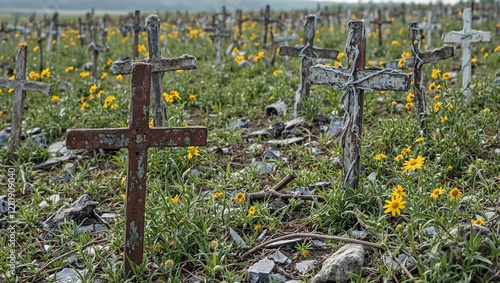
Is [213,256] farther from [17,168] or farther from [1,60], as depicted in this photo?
[1,60]

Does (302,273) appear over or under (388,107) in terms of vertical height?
under

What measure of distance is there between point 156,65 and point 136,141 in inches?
107

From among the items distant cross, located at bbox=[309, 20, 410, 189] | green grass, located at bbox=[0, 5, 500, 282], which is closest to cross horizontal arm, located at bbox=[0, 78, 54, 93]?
green grass, located at bbox=[0, 5, 500, 282]

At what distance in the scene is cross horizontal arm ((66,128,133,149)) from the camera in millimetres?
4164

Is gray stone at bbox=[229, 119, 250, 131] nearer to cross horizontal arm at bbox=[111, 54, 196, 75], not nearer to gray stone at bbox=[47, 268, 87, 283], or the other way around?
cross horizontal arm at bbox=[111, 54, 196, 75]

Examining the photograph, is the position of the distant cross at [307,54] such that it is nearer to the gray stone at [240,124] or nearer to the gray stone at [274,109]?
the gray stone at [274,109]

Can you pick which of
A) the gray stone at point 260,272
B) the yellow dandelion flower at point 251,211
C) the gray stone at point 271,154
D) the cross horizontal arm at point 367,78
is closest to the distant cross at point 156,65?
the gray stone at point 271,154

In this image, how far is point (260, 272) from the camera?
4.31 metres

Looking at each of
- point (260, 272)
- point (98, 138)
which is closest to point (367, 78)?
point (260, 272)

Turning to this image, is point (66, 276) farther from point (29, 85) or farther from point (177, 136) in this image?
point (29, 85)

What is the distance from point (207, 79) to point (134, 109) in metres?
7.56

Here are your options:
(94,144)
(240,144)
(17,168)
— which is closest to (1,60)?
(17,168)

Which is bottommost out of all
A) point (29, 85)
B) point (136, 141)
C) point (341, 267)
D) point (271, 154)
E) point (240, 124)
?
point (341, 267)

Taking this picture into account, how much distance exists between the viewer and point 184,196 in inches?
195
